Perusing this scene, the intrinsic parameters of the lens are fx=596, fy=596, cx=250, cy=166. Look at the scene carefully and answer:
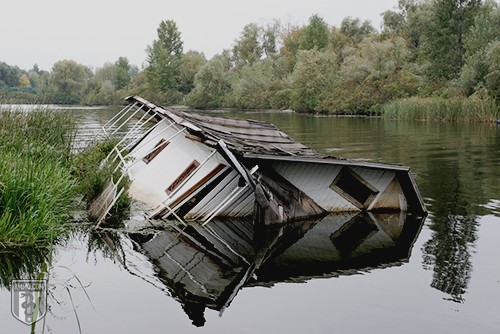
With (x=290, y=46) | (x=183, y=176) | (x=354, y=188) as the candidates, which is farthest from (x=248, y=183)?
(x=290, y=46)

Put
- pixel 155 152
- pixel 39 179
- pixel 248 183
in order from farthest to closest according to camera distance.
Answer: pixel 155 152 < pixel 248 183 < pixel 39 179

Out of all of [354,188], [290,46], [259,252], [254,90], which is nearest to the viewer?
[259,252]

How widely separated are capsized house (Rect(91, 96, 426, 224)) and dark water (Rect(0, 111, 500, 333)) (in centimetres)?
52

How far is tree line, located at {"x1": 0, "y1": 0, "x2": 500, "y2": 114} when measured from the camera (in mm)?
56781

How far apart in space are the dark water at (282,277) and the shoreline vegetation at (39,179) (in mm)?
476

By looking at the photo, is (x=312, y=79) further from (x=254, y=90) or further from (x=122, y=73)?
(x=122, y=73)

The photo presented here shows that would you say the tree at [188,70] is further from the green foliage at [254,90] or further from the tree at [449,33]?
the tree at [449,33]

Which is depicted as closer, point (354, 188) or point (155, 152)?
point (354, 188)

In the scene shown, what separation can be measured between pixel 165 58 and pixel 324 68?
133ft

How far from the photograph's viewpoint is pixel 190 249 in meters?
11.0

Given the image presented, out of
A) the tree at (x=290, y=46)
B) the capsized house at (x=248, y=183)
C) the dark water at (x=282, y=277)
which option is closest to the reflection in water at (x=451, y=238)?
the dark water at (x=282, y=277)

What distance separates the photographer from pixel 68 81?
112000 millimetres

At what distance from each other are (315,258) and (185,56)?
104m

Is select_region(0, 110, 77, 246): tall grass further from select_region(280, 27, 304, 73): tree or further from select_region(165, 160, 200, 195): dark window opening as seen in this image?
select_region(280, 27, 304, 73): tree
